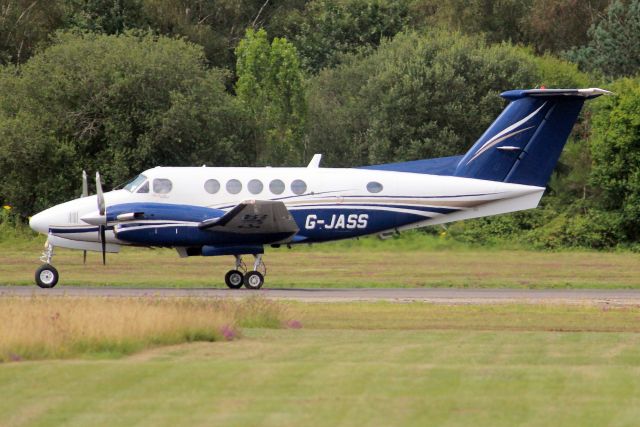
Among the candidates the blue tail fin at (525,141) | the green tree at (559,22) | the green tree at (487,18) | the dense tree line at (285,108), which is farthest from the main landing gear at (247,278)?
the green tree at (559,22)

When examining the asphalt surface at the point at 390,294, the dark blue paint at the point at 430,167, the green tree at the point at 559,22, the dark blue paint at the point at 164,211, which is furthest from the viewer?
the green tree at the point at 559,22

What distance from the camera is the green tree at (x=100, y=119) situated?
44281 mm

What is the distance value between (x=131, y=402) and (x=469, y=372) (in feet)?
12.3

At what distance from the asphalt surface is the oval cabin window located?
213 cm

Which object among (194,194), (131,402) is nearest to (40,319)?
(131,402)

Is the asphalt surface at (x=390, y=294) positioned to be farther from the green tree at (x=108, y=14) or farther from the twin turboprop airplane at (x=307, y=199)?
the green tree at (x=108, y=14)

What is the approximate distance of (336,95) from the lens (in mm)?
58656

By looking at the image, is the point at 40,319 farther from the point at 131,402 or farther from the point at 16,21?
the point at 16,21

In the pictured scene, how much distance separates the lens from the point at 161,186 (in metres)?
26.7

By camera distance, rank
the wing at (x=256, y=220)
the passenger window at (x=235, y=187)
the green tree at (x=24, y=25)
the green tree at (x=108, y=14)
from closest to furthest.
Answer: the wing at (x=256, y=220)
the passenger window at (x=235, y=187)
the green tree at (x=24, y=25)
the green tree at (x=108, y=14)

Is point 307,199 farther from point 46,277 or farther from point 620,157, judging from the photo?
point 620,157

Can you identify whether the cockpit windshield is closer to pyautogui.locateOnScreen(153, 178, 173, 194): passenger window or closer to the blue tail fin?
pyautogui.locateOnScreen(153, 178, 173, 194): passenger window

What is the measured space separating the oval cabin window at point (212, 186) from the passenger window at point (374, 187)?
10.8 feet

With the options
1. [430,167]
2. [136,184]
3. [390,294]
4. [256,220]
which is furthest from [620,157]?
[136,184]
